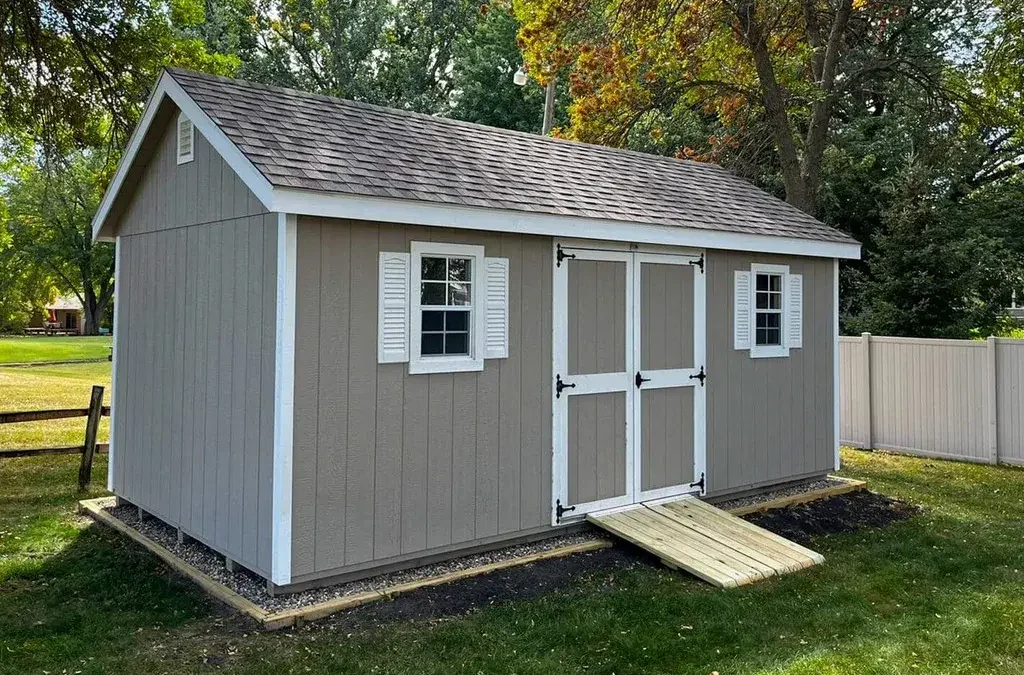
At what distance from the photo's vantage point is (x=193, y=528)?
19.0ft

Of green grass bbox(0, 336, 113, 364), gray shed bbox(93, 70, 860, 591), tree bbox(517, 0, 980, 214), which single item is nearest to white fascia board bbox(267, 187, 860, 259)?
gray shed bbox(93, 70, 860, 591)

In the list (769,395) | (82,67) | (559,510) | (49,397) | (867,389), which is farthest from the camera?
(49,397)

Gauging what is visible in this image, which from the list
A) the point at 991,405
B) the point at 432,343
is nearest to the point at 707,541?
the point at 432,343

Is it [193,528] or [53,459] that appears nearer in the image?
[193,528]

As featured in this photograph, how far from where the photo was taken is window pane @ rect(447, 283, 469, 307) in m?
5.53

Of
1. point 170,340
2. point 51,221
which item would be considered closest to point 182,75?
point 170,340

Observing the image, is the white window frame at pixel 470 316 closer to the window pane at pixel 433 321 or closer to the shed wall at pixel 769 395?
the window pane at pixel 433 321

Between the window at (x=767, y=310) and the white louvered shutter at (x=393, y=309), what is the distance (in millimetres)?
3487

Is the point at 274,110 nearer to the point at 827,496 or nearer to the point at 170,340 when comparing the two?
the point at 170,340

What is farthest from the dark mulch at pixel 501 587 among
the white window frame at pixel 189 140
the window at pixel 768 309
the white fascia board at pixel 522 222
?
the white window frame at pixel 189 140

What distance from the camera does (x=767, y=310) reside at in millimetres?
7766

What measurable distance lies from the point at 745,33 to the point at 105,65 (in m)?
9.74

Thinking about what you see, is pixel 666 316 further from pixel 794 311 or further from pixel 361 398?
pixel 361 398

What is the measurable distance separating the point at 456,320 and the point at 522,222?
85 centimetres
